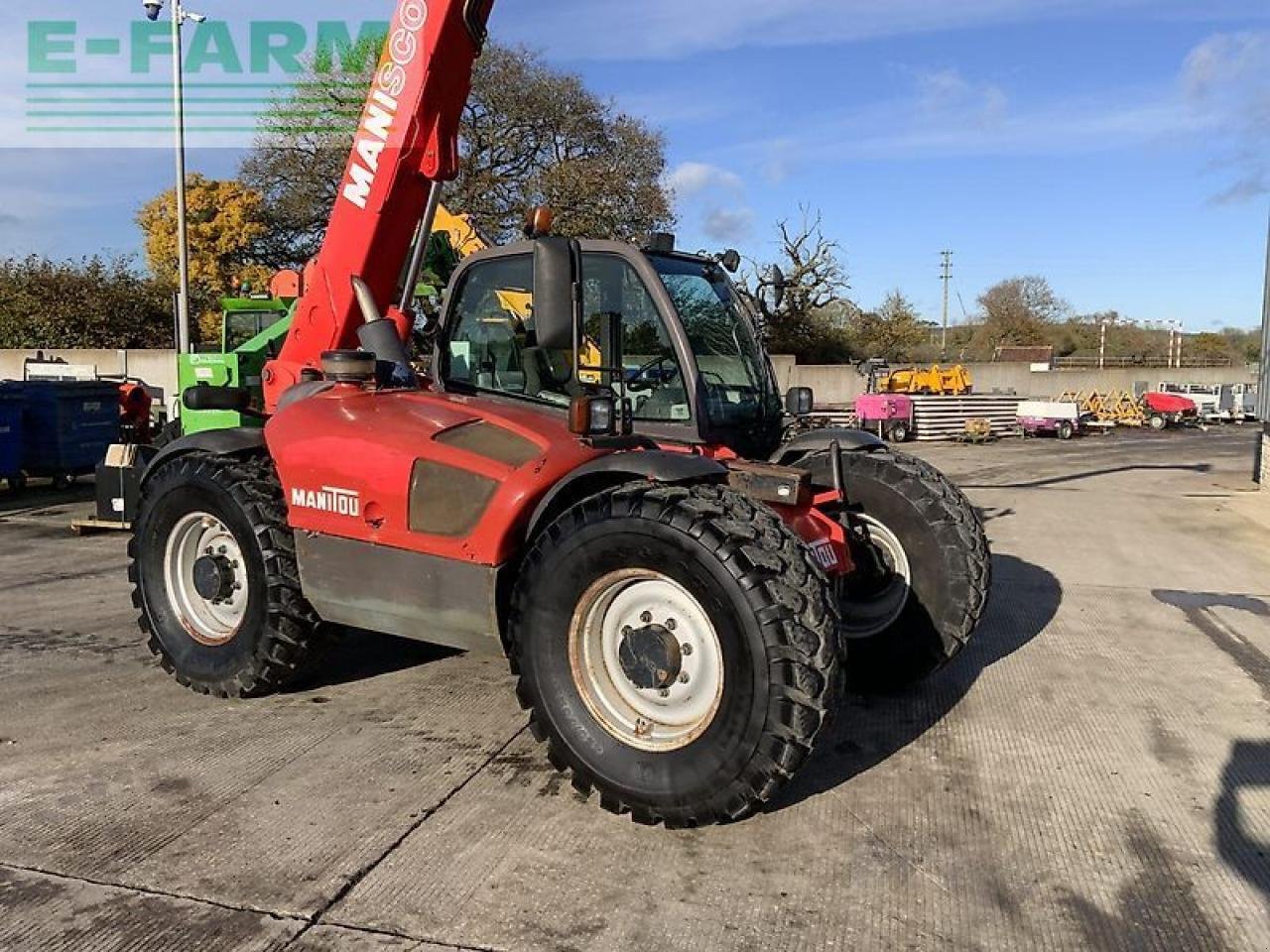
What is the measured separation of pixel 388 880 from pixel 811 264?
33.7m

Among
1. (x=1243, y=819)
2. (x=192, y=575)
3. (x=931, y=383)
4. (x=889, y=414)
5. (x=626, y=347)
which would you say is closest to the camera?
(x=1243, y=819)

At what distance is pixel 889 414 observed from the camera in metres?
26.9

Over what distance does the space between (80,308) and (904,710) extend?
120 feet

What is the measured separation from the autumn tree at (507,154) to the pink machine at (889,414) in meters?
8.95

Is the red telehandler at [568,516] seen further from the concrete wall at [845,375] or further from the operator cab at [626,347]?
the concrete wall at [845,375]

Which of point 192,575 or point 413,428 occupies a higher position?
point 413,428

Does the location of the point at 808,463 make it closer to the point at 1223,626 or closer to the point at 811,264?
the point at 1223,626

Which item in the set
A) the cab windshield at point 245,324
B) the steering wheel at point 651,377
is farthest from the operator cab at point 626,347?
the cab windshield at point 245,324

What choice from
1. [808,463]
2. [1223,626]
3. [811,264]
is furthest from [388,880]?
[811,264]

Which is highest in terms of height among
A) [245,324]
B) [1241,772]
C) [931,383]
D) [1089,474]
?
[245,324]

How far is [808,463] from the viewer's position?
16.8ft

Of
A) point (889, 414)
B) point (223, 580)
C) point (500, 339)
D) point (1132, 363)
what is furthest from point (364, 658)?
point (1132, 363)

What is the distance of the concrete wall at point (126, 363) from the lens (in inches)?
1149

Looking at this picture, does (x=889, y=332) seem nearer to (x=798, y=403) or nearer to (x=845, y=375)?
(x=845, y=375)
